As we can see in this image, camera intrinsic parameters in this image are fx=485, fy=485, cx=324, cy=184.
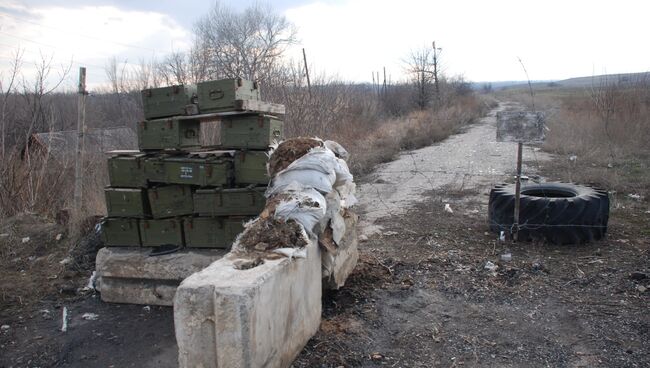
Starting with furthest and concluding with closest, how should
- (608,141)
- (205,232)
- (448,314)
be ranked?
(608,141) < (205,232) < (448,314)

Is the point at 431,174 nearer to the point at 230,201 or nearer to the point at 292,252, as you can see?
the point at 230,201

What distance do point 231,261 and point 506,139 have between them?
12.5ft

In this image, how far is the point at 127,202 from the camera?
491 cm

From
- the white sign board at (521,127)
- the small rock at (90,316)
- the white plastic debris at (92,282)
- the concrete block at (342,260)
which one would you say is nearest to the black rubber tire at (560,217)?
the white sign board at (521,127)

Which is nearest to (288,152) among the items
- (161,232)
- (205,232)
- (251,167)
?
(251,167)

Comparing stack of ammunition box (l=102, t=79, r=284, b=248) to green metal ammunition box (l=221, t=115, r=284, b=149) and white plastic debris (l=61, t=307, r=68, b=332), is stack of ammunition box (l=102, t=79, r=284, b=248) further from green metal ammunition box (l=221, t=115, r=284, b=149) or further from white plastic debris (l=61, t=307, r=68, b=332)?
white plastic debris (l=61, t=307, r=68, b=332)

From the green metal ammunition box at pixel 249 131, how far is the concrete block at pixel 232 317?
1840mm

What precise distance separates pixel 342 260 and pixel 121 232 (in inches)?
92.4

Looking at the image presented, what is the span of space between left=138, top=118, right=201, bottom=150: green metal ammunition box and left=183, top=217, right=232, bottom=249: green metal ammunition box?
2.58 ft

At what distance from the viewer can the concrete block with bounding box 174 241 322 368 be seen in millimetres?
2473

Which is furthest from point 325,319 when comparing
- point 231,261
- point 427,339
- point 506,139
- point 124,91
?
point 124,91

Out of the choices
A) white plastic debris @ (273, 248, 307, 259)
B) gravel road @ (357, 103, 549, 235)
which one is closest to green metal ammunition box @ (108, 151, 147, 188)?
white plastic debris @ (273, 248, 307, 259)

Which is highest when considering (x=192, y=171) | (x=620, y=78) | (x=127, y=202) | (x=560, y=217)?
(x=620, y=78)

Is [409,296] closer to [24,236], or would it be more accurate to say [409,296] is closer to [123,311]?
[123,311]
